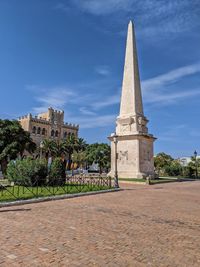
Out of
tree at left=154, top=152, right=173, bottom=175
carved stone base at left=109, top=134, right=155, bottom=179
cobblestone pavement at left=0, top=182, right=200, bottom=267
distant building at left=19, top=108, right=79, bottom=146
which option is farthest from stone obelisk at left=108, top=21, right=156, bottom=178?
distant building at left=19, top=108, right=79, bottom=146

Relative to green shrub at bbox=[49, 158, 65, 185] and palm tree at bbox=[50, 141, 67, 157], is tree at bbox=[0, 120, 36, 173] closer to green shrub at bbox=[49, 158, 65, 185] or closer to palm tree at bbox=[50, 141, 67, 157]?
palm tree at bbox=[50, 141, 67, 157]

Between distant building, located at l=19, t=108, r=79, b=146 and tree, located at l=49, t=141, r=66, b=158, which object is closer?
tree, located at l=49, t=141, r=66, b=158

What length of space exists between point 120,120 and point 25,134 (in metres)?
23.9

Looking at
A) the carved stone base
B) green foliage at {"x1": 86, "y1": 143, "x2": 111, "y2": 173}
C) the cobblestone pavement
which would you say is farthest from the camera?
green foliage at {"x1": 86, "y1": 143, "x2": 111, "y2": 173}

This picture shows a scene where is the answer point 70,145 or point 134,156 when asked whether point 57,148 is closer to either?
point 70,145

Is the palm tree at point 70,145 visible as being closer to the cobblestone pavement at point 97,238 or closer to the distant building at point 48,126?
the distant building at point 48,126

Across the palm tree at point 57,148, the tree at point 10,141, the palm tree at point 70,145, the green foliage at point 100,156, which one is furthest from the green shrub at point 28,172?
the palm tree at point 70,145

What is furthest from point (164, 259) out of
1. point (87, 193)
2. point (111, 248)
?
point (87, 193)

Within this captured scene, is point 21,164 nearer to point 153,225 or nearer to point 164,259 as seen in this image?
point 153,225

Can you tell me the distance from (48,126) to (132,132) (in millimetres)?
64483

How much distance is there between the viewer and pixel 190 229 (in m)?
7.72

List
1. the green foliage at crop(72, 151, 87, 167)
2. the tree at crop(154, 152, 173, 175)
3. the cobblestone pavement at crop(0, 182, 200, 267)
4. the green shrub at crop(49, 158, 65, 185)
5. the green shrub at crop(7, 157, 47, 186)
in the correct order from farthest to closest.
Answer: the tree at crop(154, 152, 173, 175)
the green foliage at crop(72, 151, 87, 167)
the green shrub at crop(49, 158, 65, 185)
the green shrub at crop(7, 157, 47, 186)
the cobblestone pavement at crop(0, 182, 200, 267)

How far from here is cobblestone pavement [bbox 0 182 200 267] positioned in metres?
5.01

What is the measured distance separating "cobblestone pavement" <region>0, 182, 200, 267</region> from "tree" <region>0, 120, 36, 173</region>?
36.8 m
